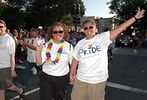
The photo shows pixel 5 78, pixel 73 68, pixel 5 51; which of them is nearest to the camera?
pixel 73 68

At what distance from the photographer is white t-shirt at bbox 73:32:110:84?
5277 mm

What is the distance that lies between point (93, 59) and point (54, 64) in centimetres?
71

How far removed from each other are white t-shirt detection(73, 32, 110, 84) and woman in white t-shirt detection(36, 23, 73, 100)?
1.39 feet

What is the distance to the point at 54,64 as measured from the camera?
5.72 m

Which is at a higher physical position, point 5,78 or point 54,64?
point 54,64

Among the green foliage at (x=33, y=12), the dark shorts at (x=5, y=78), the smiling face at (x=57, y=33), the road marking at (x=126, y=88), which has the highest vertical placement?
the green foliage at (x=33, y=12)

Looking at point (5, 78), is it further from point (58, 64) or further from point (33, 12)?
point (33, 12)

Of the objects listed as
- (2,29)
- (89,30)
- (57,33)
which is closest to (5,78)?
(2,29)

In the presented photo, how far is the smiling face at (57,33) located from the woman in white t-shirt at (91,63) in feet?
1.36

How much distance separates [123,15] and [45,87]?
219 ft

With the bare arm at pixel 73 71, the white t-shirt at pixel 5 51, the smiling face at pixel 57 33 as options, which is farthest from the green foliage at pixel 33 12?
the bare arm at pixel 73 71

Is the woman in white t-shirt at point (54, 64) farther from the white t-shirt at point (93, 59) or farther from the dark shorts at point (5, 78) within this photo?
the dark shorts at point (5, 78)

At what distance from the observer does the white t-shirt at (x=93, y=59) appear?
5277 mm

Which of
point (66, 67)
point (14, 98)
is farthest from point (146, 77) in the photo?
point (66, 67)
